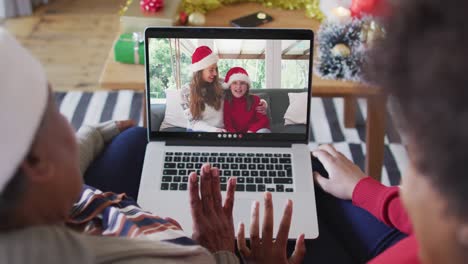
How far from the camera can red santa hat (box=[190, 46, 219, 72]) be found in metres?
1.24

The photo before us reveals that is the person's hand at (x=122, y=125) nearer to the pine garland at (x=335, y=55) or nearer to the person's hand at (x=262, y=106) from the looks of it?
the person's hand at (x=262, y=106)

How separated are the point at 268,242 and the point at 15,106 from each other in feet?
1.80

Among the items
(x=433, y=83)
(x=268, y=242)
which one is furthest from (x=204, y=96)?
(x=433, y=83)

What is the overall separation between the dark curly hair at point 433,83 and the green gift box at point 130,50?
42.3 inches

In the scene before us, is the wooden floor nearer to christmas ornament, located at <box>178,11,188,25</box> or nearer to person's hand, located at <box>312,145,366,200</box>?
christmas ornament, located at <box>178,11,188,25</box>

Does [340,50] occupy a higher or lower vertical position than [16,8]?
higher

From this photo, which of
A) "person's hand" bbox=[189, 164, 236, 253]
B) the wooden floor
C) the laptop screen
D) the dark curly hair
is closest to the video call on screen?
the laptop screen

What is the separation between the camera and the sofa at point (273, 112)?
1260 mm

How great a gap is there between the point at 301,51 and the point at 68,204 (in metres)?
0.63

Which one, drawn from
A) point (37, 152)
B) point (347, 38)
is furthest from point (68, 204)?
point (347, 38)

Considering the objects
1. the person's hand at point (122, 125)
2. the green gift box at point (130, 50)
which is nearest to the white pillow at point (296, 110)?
the person's hand at point (122, 125)

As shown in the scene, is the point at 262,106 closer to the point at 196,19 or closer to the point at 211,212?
the point at 211,212

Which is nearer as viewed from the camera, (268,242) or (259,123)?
(268,242)

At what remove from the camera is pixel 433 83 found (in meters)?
0.49
